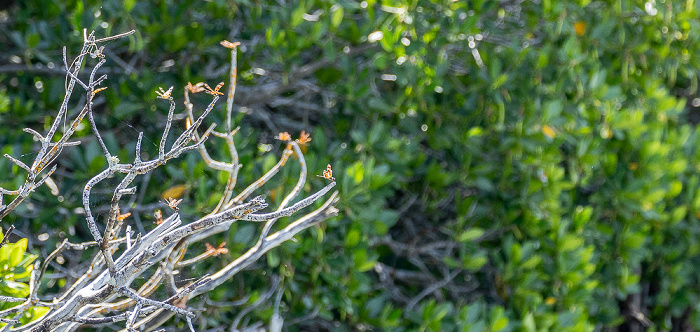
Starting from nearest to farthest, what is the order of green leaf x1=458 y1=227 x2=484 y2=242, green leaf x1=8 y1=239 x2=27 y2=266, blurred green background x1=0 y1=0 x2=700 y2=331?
1. green leaf x1=8 y1=239 x2=27 y2=266
2. blurred green background x1=0 y1=0 x2=700 y2=331
3. green leaf x1=458 y1=227 x2=484 y2=242

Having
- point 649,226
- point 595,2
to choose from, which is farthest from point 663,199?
point 595,2

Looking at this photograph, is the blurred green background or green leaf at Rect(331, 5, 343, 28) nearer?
the blurred green background

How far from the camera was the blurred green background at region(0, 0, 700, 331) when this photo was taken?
9.17ft

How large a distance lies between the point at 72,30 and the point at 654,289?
11.6ft

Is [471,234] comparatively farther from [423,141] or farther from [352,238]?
[352,238]

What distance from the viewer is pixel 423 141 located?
3590 mm

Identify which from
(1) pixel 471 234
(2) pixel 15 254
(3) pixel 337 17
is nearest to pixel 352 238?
(1) pixel 471 234

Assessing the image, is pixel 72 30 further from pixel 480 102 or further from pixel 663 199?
pixel 663 199

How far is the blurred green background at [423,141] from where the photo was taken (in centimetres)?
279

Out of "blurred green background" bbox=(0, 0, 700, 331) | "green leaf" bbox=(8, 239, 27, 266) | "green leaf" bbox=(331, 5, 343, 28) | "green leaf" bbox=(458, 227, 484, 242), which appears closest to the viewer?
"green leaf" bbox=(8, 239, 27, 266)

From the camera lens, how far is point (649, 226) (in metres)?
3.77

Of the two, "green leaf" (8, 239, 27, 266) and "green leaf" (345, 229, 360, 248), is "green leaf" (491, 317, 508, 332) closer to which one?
"green leaf" (345, 229, 360, 248)

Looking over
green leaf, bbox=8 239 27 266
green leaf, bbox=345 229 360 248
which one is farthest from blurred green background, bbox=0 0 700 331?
green leaf, bbox=8 239 27 266

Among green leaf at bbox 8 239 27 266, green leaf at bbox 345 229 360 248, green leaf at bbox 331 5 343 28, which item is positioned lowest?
green leaf at bbox 345 229 360 248
